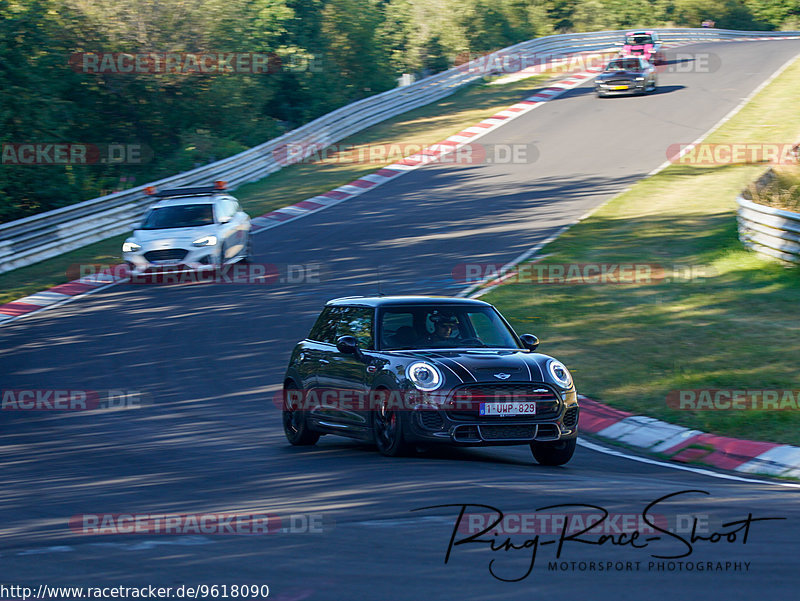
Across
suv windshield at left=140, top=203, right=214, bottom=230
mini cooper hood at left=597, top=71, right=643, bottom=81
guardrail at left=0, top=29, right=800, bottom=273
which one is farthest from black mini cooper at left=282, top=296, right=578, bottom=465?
mini cooper hood at left=597, top=71, right=643, bottom=81

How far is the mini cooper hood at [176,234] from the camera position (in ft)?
67.0

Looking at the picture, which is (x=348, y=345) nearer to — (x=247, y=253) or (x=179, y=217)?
(x=179, y=217)

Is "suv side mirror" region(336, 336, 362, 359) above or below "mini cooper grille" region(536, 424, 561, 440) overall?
above

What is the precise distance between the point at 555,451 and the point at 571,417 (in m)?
0.38

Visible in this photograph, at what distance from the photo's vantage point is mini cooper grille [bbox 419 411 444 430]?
→ 873cm

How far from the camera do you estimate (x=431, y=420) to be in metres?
8.74

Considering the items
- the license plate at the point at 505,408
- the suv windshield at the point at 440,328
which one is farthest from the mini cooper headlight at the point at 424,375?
the suv windshield at the point at 440,328

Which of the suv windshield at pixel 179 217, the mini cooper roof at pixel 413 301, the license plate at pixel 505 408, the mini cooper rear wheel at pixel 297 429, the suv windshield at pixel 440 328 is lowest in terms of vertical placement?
the mini cooper rear wheel at pixel 297 429

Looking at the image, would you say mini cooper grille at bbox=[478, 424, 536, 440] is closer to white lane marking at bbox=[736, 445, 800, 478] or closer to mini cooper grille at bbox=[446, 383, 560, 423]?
mini cooper grille at bbox=[446, 383, 560, 423]

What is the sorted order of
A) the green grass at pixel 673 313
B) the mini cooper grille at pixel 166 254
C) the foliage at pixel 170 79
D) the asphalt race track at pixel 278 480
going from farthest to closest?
the foliage at pixel 170 79 → the mini cooper grille at pixel 166 254 → the green grass at pixel 673 313 → the asphalt race track at pixel 278 480

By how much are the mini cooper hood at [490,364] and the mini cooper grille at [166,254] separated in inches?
467

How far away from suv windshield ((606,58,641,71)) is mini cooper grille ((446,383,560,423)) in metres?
32.3

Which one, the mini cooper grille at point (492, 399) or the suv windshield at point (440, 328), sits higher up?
the suv windshield at point (440, 328)

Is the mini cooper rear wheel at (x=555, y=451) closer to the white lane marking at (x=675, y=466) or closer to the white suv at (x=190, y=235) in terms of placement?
the white lane marking at (x=675, y=466)
